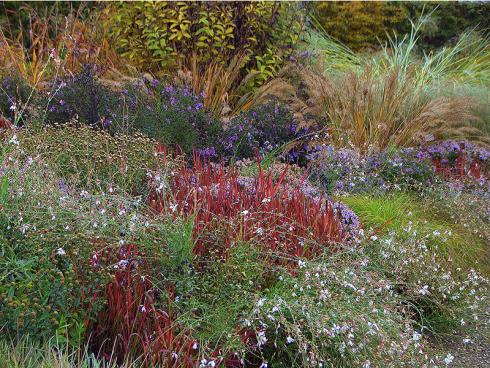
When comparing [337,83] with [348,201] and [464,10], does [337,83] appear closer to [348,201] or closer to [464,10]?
[348,201]

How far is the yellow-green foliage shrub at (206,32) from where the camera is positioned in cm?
794

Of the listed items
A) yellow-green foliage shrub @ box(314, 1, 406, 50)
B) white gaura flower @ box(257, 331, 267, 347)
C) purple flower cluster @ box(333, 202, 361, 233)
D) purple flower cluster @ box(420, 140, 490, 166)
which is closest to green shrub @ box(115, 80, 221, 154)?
purple flower cluster @ box(333, 202, 361, 233)

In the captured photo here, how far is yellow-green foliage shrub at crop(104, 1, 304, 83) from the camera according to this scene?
26.1 feet

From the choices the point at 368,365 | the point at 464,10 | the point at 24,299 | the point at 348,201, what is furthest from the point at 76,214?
the point at 464,10

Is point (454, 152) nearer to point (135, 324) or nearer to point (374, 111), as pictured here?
point (374, 111)

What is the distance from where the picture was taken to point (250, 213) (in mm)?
4000

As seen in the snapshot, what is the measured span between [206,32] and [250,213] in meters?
4.27

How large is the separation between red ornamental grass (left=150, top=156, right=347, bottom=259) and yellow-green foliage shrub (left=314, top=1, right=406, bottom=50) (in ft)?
28.4

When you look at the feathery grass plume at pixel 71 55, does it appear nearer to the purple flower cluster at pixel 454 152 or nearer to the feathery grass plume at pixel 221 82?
the feathery grass plume at pixel 221 82

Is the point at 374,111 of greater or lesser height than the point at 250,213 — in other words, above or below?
below

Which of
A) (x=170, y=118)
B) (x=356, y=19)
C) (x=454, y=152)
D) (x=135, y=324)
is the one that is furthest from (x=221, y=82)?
(x=356, y=19)

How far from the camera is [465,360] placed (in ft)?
13.9

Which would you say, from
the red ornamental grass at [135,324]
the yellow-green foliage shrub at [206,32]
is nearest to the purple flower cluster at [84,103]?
the yellow-green foliage shrub at [206,32]

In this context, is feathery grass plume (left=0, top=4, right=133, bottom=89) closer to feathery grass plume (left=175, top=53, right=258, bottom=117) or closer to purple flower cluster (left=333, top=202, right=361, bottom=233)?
feathery grass plume (left=175, top=53, right=258, bottom=117)
